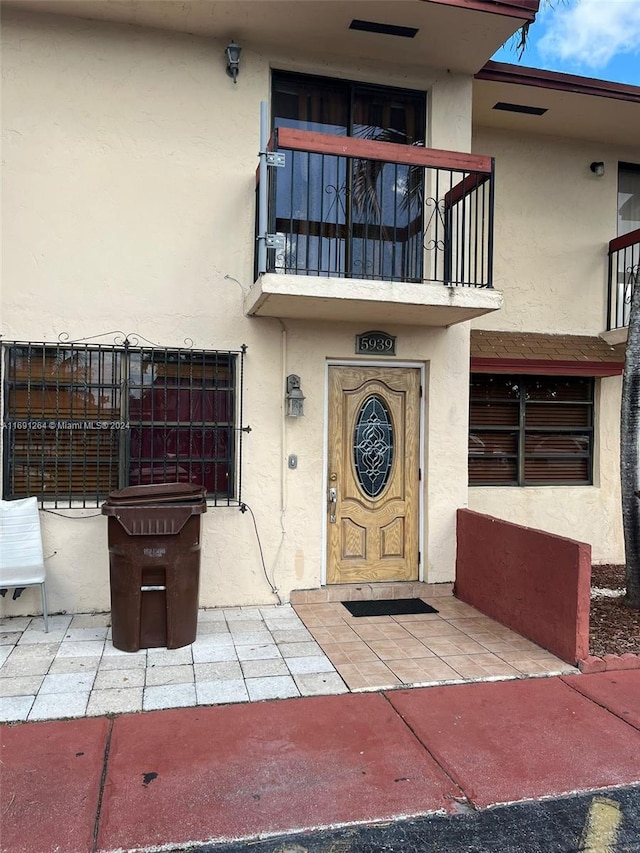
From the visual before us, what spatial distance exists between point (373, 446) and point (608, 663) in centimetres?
274

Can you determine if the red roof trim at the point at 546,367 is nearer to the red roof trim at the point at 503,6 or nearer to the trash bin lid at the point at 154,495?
the red roof trim at the point at 503,6

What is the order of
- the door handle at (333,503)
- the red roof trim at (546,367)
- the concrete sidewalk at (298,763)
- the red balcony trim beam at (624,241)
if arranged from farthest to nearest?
the red balcony trim beam at (624,241)
the red roof trim at (546,367)
the door handle at (333,503)
the concrete sidewalk at (298,763)

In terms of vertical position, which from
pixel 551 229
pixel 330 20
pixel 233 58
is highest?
pixel 330 20

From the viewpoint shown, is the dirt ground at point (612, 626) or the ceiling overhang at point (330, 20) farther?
the ceiling overhang at point (330, 20)

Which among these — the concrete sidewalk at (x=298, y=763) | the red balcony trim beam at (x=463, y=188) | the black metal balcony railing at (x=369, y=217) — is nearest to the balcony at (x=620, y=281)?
the black metal balcony railing at (x=369, y=217)

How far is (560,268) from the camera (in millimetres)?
7414

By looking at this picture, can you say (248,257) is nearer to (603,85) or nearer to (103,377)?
(103,377)

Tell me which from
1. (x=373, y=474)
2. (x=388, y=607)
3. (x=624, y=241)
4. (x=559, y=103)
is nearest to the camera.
Answer: (x=388, y=607)

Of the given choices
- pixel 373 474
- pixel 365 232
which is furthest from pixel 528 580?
pixel 365 232

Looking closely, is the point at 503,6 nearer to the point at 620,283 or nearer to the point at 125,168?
the point at 125,168

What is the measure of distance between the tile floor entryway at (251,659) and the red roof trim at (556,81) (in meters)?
5.50

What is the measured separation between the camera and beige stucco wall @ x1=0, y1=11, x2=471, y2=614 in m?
5.26

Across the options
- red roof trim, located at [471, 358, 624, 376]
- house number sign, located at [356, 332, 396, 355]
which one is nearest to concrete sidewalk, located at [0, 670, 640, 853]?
house number sign, located at [356, 332, 396, 355]

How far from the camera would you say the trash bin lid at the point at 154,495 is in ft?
15.0
